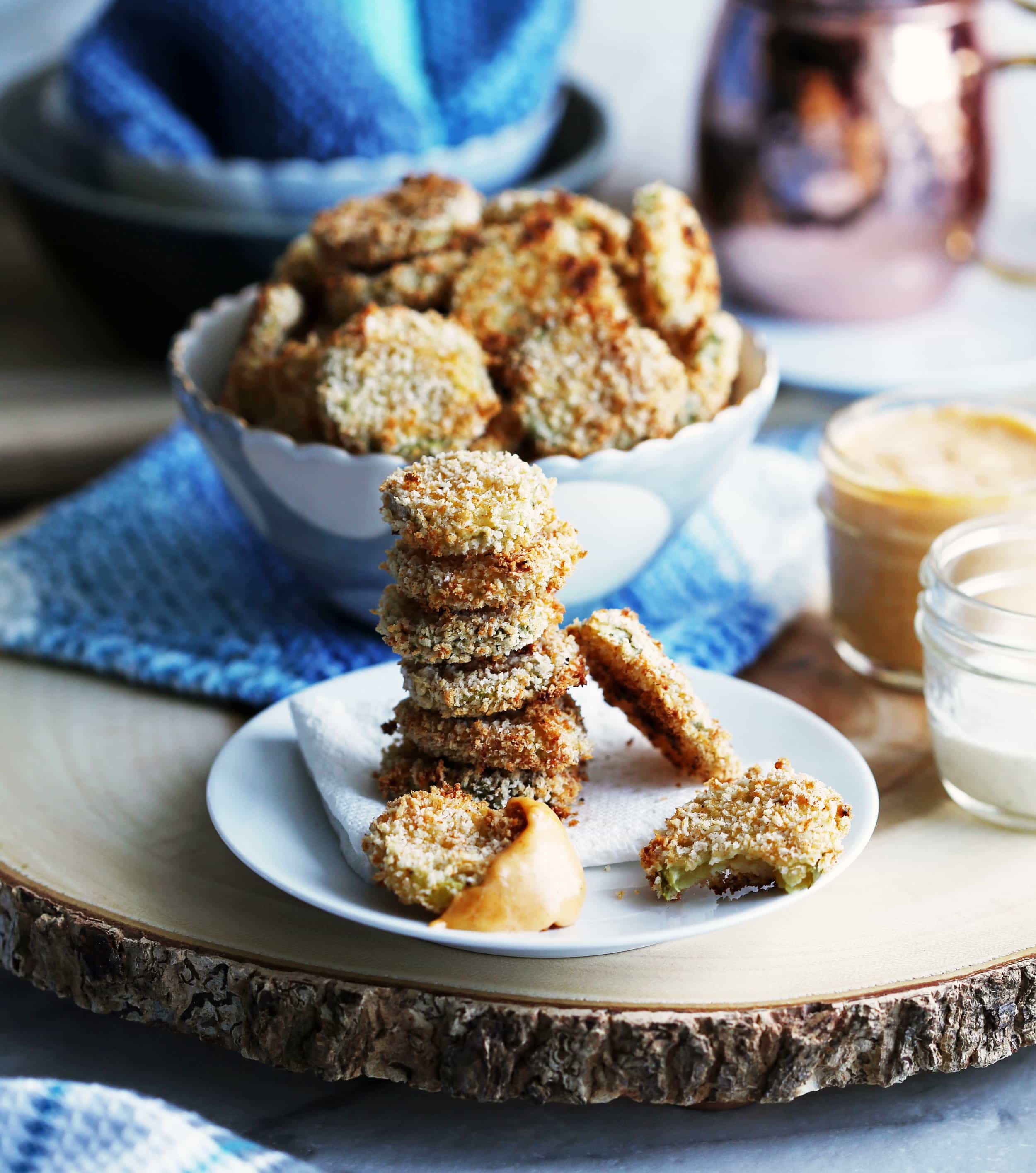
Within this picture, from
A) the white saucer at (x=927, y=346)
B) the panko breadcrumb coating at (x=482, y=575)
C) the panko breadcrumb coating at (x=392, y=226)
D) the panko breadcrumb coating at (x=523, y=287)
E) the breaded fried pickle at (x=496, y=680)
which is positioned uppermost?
the panko breadcrumb coating at (x=392, y=226)

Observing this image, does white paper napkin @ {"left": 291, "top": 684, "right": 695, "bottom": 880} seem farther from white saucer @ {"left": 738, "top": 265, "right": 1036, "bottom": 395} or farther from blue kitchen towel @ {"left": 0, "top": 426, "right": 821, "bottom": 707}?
white saucer @ {"left": 738, "top": 265, "right": 1036, "bottom": 395}

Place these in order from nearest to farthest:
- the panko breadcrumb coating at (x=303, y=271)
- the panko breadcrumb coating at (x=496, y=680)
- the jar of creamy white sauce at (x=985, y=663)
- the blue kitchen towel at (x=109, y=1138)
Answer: the blue kitchen towel at (x=109, y=1138) → the panko breadcrumb coating at (x=496, y=680) → the jar of creamy white sauce at (x=985, y=663) → the panko breadcrumb coating at (x=303, y=271)

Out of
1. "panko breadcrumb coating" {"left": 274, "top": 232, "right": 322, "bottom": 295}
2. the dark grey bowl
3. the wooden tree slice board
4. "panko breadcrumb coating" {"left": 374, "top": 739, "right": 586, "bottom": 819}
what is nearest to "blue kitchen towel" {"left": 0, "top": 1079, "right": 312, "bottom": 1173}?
the wooden tree slice board

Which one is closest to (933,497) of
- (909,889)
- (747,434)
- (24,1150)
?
(747,434)

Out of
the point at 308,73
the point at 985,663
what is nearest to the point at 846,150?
the point at 308,73

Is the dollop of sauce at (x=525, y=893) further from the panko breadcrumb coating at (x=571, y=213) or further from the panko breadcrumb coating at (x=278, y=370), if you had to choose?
the panko breadcrumb coating at (x=571, y=213)

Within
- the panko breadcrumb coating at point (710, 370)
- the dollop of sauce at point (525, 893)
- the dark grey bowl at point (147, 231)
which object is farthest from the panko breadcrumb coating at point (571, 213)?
the dollop of sauce at point (525, 893)
